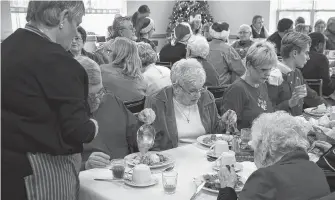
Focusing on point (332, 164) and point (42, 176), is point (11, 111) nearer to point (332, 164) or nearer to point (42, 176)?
point (42, 176)

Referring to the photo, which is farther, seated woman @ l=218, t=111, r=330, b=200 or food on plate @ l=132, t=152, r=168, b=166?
food on plate @ l=132, t=152, r=168, b=166

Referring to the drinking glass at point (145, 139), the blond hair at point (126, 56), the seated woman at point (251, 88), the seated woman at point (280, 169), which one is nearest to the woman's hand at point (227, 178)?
the seated woman at point (280, 169)

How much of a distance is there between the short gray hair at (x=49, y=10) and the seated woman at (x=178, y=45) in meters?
3.98

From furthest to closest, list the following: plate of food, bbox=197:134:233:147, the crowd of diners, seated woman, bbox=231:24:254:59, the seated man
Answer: seated woman, bbox=231:24:254:59 → the seated man → plate of food, bbox=197:134:233:147 → the crowd of diners

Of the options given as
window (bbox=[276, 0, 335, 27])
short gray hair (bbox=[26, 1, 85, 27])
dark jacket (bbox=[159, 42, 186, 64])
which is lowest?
dark jacket (bbox=[159, 42, 186, 64])

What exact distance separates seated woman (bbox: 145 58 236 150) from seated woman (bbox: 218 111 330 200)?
0.94 meters

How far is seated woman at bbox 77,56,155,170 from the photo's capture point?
2.40m

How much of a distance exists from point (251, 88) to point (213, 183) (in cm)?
143

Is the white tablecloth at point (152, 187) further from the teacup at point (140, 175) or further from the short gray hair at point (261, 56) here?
the short gray hair at point (261, 56)

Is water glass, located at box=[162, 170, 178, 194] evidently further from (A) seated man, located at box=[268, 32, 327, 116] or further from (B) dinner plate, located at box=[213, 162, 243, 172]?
(A) seated man, located at box=[268, 32, 327, 116]

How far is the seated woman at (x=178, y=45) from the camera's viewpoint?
220 inches

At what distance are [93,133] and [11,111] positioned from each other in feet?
1.10

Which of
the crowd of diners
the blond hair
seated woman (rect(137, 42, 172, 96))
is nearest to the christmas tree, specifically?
seated woman (rect(137, 42, 172, 96))

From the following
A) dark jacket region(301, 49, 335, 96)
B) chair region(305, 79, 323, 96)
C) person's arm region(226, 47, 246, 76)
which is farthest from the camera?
person's arm region(226, 47, 246, 76)
